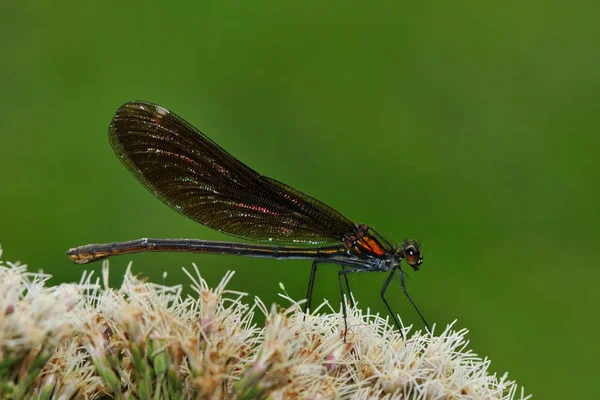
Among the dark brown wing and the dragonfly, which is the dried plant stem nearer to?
the dragonfly

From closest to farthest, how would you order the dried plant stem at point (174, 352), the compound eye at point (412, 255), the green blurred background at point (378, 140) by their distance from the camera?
the dried plant stem at point (174, 352) → the compound eye at point (412, 255) → the green blurred background at point (378, 140)

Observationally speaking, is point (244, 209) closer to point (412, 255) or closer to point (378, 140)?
point (412, 255)

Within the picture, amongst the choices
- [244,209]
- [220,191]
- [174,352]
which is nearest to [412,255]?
[244,209]

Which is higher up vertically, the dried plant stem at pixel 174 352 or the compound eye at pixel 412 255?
the compound eye at pixel 412 255

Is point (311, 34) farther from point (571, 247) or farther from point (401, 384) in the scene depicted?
point (401, 384)

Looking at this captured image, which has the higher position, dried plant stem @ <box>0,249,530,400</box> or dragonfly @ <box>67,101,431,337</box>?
dragonfly @ <box>67,101,431,337</box>

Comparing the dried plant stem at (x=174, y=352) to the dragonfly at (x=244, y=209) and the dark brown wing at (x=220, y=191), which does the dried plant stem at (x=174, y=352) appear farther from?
the dark brown wing at (x=220, y=191)

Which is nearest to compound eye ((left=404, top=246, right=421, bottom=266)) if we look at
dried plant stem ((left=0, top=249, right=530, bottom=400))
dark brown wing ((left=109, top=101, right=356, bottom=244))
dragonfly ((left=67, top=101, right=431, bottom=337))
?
dragonfly ((left=67, top=101, right=431, bottom=337))

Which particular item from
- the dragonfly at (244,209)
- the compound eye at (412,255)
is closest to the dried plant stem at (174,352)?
the dragonfly at (244,209)
